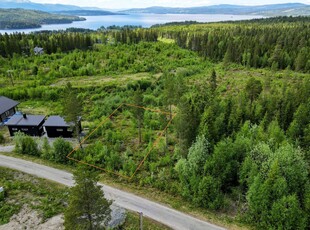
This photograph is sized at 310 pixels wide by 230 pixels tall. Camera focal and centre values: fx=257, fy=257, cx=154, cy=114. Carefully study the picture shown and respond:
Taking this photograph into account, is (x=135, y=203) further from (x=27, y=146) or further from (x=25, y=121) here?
(x=25, y=121)

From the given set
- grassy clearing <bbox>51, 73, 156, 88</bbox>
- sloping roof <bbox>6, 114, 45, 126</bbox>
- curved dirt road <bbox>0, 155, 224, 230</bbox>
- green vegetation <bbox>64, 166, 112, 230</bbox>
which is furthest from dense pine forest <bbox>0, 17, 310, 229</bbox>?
green vegetation <bbox>64, 166, 112, 230</bbox>

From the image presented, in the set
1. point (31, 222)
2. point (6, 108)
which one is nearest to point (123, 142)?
point (31, 222)

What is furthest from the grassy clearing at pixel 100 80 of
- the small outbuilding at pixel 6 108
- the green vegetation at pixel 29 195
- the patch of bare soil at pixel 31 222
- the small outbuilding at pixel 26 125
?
the patch of bare soil at pixel 31 222

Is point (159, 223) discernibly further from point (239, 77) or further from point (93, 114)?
point (239, 77)

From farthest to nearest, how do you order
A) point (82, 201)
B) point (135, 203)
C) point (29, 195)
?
point (29, 195)
point (135, 203)
point (82, 201)

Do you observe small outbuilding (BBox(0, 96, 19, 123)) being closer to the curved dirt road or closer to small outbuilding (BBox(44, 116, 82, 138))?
small outbuilding (BBox(44, 116, 82, 138))

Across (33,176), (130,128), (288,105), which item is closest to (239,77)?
(288,105)

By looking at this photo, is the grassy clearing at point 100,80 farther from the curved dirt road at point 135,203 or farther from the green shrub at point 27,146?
the curved dirt road at point 135,203
